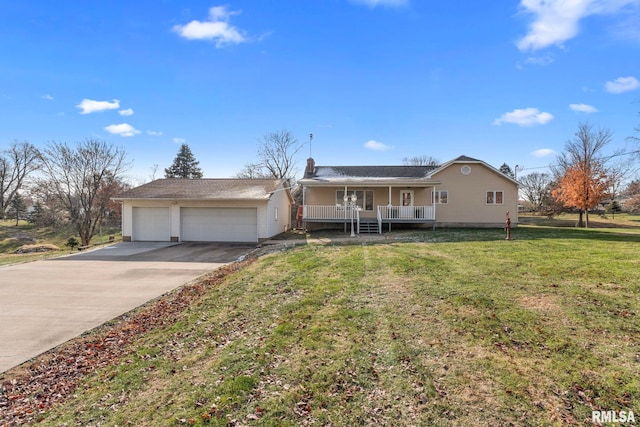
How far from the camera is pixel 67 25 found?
11148mm

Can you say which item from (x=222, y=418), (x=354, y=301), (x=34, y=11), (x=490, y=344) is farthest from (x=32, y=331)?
(x=34, y=11)

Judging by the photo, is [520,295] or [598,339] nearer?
[598,339]

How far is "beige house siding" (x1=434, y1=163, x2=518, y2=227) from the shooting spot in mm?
20219

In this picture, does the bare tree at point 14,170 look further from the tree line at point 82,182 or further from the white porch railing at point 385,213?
the white porch railing at point 385,213

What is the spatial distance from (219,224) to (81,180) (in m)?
18.0

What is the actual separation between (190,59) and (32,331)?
11.8m

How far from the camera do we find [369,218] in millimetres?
19344

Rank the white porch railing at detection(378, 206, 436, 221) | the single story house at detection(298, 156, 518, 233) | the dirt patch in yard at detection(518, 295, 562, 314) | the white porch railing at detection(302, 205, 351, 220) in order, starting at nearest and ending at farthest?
the dirt patch in yard at detection(518, 295, 562, 314) → the white porch railing at detection(378, 206, 436, 221) → the white porch railing at detection(302, 205, 351, 220) → the single story house at detection(298, 156, 518, 233)

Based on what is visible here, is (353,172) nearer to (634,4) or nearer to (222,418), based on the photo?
(634,4)

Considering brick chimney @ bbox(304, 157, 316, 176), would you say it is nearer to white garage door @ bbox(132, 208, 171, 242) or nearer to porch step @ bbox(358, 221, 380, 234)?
porch step @ bbox(358, 221, 380, 234)

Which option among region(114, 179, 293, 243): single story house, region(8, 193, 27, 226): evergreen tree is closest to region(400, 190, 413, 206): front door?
region(114, 179, 293, 243): single story house

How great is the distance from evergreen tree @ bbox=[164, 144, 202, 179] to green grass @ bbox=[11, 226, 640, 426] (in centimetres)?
4207

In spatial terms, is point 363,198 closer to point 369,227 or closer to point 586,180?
point 369,227

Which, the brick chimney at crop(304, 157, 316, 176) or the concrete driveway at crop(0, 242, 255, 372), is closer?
the concrete driveway at crop(0, 242, 255, 372)
